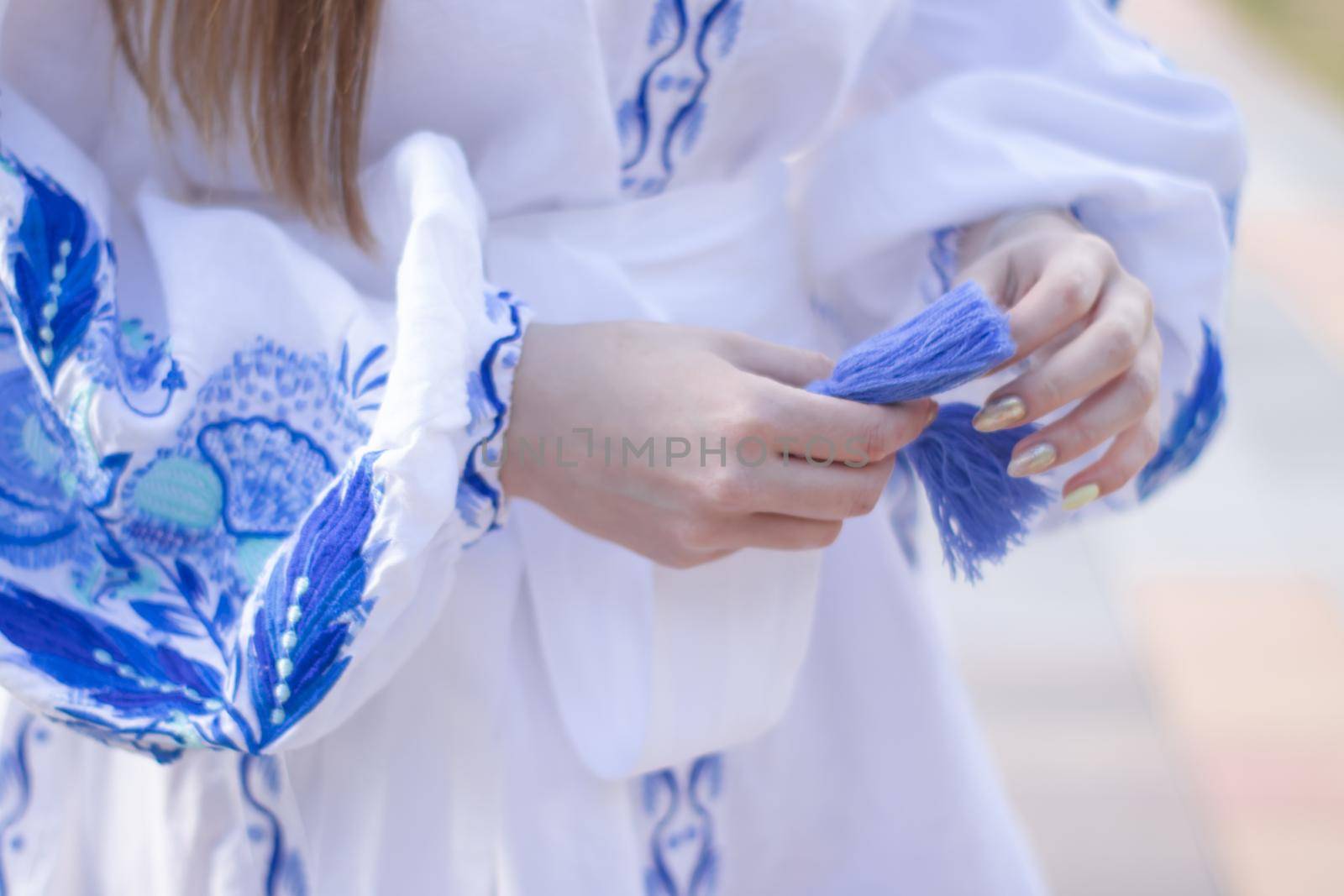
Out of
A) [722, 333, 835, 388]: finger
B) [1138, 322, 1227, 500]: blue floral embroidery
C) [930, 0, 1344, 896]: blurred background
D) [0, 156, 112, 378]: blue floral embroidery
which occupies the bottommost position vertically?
[930, 0, 1344, 896]: blurred background

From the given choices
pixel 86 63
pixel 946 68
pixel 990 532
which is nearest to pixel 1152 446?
pixel 990 532

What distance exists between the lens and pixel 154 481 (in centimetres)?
51

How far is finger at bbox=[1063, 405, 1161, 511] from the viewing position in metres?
0.58

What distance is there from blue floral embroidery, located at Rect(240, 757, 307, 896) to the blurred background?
636 mm

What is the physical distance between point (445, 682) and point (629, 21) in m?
0.33

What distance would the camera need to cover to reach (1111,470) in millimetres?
577

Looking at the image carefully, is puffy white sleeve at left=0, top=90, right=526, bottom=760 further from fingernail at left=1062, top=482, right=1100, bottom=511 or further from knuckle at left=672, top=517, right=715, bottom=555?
fingernail at left=1062, top=482, right=1100, bottom=511

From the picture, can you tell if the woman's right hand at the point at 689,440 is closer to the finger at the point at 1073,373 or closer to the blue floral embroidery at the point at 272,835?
the finger at the point at 1073,373

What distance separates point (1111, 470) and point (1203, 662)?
48.7 inches

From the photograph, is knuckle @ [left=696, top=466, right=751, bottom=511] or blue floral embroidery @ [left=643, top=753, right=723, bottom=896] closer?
knuckle @ [left=696, top=466, right=751, bottom=511]

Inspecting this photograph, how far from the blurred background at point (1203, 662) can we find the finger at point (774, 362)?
1.60 feet

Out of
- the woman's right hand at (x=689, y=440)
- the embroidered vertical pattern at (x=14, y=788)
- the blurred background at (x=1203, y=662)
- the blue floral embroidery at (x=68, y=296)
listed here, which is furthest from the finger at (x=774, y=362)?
the blurred background at (x=1203, y=662)

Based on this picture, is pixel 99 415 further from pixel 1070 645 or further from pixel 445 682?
pixel 1070 645

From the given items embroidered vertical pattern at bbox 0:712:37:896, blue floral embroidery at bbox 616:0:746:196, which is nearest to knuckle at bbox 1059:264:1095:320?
blue floral embroidery at bbox 616:0:746:196
